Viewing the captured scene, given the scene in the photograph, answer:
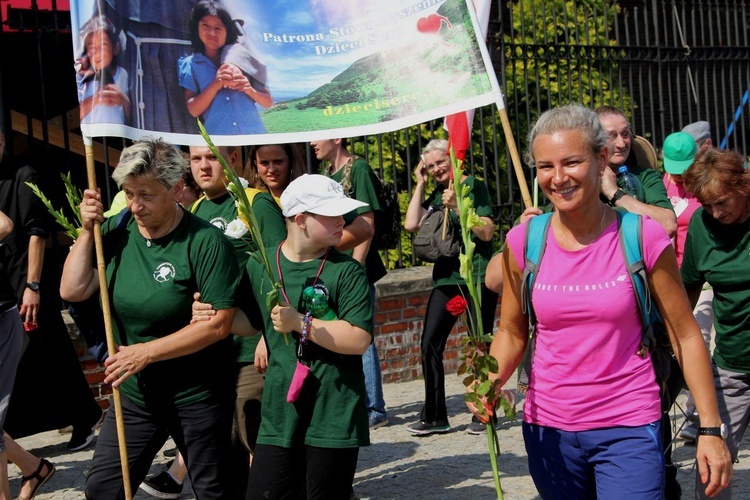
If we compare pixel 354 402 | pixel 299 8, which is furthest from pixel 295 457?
pixel 299 8

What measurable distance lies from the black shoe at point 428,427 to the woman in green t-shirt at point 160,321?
9.31ft

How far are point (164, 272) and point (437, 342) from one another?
3.17 meters

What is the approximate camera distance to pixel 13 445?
18.9 feet

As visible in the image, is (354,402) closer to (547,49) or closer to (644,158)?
(644,158)

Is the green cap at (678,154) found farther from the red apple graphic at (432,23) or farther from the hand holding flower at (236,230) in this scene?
the hand holding flower at (236,230)

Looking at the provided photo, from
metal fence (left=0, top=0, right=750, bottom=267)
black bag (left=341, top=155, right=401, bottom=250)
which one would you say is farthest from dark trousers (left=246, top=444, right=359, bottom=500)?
metal fence (left=0, top=0, right=750, bottom=267)

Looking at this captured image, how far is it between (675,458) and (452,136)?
7.52 ft

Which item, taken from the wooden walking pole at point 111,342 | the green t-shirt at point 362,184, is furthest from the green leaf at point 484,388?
the green t-shirt at point 362,184

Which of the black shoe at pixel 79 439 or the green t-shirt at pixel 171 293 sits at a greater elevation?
the green t-shirt at pixel 171 293

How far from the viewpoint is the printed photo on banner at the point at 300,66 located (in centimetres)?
488

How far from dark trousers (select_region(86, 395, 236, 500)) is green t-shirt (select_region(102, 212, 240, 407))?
0.19 ft

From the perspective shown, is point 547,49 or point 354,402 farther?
point 547,49

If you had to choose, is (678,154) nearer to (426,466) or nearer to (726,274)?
(726,274)

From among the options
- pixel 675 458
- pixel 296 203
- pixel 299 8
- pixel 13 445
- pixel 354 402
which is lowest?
pixel 675 458
